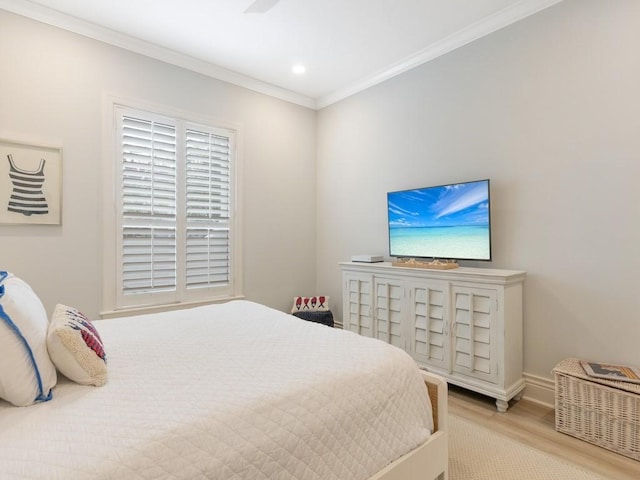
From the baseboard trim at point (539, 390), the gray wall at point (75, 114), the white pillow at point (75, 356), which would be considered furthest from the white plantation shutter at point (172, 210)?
the baseboard trim at point (539, 390)

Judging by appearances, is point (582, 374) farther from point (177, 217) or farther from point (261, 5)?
point (177, 217)

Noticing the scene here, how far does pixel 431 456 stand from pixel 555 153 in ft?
7.03

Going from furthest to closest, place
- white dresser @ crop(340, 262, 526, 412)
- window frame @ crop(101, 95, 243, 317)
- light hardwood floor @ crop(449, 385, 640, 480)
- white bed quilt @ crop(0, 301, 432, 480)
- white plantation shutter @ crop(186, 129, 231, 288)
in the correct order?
white plantation shutter @ crop(186, 129, 231, 288) < window frame @ crop(101, 95, 243, 317) < white dresser @ crop(340, 262, 526, 412) < light hardwood floor @ crop(449, 385, 640, 480) < white bed quilt @ crop(0, 301, 432, 480)

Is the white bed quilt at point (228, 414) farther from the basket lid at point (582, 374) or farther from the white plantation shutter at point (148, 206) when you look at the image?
the white plantation shutter at point (148, 206)

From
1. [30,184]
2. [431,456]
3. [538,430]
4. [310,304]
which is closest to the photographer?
[431,456]

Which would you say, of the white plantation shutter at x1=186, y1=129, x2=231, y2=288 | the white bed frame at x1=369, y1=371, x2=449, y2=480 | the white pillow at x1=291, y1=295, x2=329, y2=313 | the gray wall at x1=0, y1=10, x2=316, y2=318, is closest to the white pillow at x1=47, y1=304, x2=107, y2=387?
the white bed frame at x1=369, y1=371, x2=449, y2=480

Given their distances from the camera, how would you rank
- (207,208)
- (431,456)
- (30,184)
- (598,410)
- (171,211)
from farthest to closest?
(207,208)
(171,211)
(30,184)
(598,410)
(431,456)

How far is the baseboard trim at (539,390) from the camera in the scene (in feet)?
7.89

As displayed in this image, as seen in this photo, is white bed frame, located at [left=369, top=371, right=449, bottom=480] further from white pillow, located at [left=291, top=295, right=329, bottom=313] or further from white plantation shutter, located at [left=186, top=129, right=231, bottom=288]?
white plantation shutter, located at [left=186, top=129, right=231, bottom=288]

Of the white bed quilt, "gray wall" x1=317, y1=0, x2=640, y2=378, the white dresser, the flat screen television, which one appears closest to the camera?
the white bed quilt

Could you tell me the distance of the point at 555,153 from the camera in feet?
7.89

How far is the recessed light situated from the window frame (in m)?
0.82

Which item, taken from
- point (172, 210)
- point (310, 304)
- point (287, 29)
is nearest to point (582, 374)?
point (310, 304)

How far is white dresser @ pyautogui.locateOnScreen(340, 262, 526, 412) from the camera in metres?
2.33
